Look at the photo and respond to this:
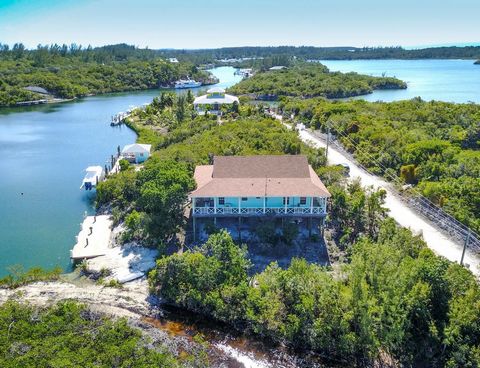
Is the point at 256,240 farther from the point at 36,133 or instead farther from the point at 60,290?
the point at 36,133

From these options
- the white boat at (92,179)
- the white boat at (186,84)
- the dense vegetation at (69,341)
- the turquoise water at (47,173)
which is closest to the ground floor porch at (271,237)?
the dense vegetation at (69,341)

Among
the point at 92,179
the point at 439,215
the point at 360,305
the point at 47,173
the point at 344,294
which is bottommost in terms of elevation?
the point at 47,173

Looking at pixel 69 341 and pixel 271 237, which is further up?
pixel 271 237

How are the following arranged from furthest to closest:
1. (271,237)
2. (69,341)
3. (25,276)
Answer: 1. (271,237)
2. (25,276)
3. (69,341)

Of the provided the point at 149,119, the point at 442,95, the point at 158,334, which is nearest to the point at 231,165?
the point at 158,334

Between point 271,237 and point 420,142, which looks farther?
point 420,142

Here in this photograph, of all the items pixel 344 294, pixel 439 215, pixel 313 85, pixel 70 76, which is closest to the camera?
pixel 344 294

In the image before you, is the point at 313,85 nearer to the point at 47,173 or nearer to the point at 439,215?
the point at 47,173

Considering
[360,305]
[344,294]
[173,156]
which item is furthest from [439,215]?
[173,156]
